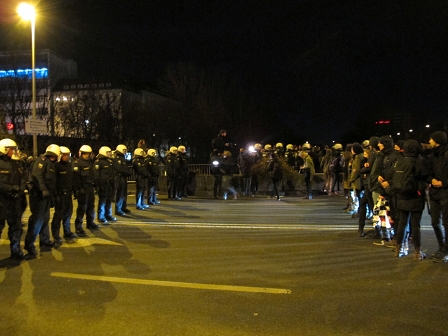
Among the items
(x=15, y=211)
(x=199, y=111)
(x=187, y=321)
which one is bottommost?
(x=187, y=321)

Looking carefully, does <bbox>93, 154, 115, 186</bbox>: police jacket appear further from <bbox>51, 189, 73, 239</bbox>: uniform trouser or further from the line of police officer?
<bbox>51, 189, 73, 239</bbox>: uniform trouser

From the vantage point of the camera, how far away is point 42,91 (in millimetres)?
38062

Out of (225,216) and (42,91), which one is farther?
(42,91)

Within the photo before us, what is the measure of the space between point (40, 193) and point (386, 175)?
643 centimetres


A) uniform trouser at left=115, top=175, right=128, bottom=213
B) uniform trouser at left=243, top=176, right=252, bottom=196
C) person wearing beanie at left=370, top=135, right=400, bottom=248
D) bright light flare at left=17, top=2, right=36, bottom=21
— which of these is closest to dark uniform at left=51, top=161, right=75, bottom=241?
uniform trouser at left=115, top=175, right=128, bottom=213

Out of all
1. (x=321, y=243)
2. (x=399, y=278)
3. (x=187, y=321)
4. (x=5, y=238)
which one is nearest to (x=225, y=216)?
(x=321, y=243)

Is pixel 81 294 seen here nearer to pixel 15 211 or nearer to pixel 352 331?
pixel 15 211

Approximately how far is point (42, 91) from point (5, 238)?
30.5 meters

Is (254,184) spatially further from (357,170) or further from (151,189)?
(357,170)

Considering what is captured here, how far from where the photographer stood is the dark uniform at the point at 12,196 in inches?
307

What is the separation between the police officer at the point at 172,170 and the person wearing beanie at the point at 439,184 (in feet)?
36.9

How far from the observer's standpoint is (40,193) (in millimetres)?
8664

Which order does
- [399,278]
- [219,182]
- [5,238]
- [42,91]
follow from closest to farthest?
[399,278] → [5,238] → [219,182] → [42,91]

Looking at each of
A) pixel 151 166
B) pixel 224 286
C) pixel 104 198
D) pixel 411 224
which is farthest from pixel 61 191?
pixel 411 224
